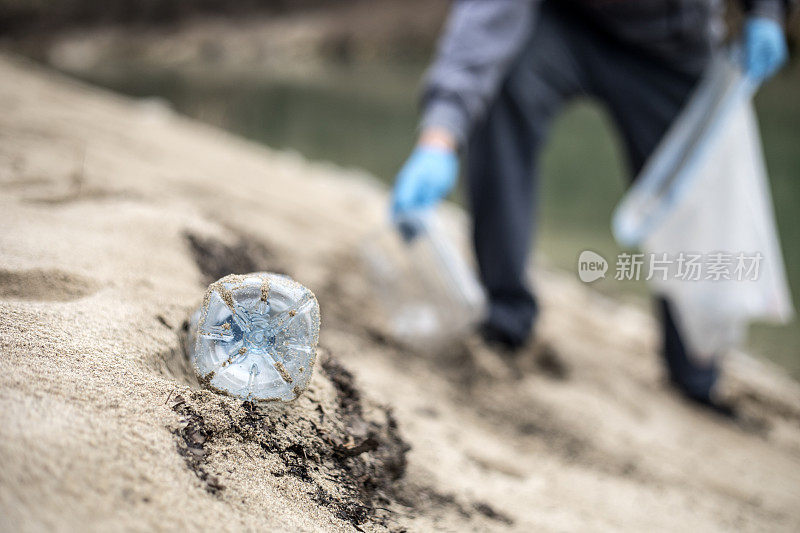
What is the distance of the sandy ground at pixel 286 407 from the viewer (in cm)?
63

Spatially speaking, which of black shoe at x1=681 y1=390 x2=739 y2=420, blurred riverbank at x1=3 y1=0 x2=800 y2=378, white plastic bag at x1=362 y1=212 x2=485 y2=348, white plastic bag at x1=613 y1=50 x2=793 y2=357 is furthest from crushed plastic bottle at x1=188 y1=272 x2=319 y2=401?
blurred riverbank at x1=3 y1=0 x2=800 y2=378

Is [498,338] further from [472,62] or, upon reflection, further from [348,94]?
[348,94]

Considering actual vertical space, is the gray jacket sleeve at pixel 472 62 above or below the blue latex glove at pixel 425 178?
above

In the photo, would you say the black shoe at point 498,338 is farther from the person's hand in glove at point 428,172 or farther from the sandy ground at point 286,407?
the person's hand in glove at point 428,172

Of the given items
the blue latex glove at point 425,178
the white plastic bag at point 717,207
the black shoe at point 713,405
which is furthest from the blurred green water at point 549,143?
the blue latex glove at point 425,178

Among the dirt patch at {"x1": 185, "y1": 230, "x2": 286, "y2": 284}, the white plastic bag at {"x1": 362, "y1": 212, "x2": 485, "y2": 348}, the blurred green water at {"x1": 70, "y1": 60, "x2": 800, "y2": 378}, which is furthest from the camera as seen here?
the blurred green water at {"x1": 70, "y1": 60, "x2": 800, "y2": 378}

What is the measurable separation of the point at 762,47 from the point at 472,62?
2.75ft

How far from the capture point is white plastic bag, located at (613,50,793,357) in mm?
1694

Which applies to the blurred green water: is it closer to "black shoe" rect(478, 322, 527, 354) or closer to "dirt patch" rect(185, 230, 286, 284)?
"black shoe" rect(478, 322, 527, 354)

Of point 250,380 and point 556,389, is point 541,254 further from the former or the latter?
point 250,380

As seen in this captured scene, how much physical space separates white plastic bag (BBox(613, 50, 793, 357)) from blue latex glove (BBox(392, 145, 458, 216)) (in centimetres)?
53

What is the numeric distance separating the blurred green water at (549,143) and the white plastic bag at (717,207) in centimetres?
95

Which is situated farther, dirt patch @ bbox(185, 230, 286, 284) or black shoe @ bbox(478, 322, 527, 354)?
black shoe @ bbox(478, 322, 527, 354)

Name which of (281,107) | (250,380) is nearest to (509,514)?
(250,380)
